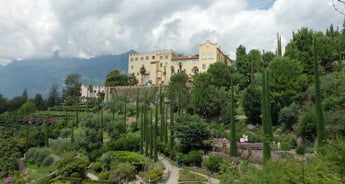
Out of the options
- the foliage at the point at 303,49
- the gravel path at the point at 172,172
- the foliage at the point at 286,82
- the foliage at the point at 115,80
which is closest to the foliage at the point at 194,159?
the gravel path at the point at 172,172

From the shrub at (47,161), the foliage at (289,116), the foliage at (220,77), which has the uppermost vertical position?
the foliage at (220,77)

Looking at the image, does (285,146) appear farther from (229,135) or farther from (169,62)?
(169,62)

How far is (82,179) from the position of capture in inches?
1010

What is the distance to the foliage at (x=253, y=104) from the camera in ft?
113

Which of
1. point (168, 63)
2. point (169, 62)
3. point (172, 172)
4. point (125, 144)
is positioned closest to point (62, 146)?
point (125, 144)

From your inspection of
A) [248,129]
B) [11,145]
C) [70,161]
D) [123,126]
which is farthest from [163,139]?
[11,145]

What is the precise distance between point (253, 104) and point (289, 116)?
4.93 meters

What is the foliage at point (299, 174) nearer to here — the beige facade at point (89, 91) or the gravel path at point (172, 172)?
the gravel path at point (172, 172)

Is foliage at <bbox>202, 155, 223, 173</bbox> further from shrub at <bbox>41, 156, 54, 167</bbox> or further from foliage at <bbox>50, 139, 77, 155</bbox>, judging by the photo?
shrub at <bbox>41, 156, 54, 167</bbox>

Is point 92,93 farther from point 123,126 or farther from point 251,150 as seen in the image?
point 251,150

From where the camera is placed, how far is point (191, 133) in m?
28.6

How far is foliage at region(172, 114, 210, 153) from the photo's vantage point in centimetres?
2859

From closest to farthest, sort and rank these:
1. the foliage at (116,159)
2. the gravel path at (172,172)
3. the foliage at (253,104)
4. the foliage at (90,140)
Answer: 1. the gravel path at (172,172)
2. the foliage at (116,159)
3. the foliage at (253,104)
4. the foliage at (90,140)

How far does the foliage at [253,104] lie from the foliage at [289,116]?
375 cm
